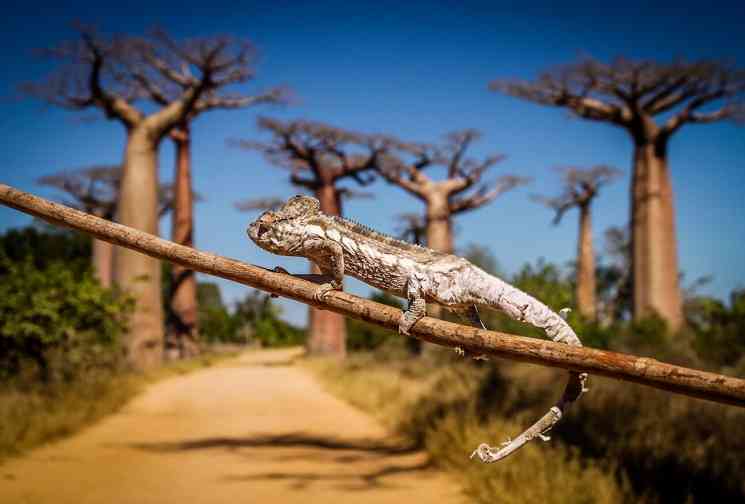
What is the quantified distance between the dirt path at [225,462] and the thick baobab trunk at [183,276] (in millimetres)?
12706

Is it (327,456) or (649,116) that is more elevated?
(649,116)

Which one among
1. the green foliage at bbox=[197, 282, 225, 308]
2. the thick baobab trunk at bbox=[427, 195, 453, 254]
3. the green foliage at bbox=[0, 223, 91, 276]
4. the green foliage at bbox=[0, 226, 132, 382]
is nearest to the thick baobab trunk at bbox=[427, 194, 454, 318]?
the thick baobab trunk at bbox=[427, 195, 453, 254]

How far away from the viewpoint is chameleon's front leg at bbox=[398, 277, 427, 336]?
2211mm

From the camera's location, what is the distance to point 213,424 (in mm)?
11070

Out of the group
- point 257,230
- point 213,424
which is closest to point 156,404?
point 213,424

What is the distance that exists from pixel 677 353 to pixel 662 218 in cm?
1009

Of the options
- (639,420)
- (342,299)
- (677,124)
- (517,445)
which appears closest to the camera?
(517,445)

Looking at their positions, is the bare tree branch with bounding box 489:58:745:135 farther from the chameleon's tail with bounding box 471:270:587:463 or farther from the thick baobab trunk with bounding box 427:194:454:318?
the chameleon's tail with bounding box 471:270:587:463

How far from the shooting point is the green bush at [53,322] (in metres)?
11.2

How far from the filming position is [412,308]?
2.26 meters

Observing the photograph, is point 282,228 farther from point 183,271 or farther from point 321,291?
point 183,271

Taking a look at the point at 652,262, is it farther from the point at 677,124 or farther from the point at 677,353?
the point at 677,353

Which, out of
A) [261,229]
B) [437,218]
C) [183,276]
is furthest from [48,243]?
[261,229]

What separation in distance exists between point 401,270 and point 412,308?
0.17 meters
